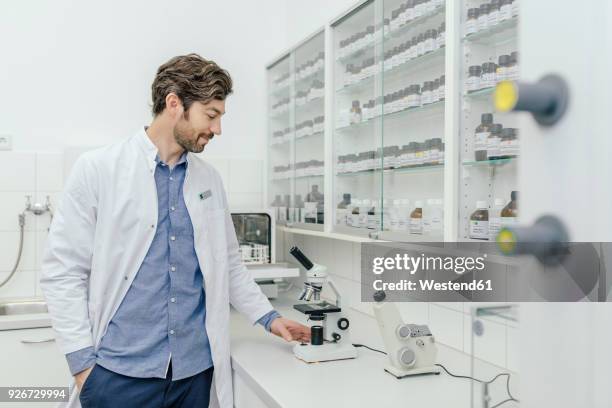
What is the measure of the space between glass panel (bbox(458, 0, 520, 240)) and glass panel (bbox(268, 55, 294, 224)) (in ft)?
4.89

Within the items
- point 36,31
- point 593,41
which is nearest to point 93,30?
point 36,31

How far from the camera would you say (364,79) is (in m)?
2.20

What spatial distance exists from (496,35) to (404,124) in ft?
1.70

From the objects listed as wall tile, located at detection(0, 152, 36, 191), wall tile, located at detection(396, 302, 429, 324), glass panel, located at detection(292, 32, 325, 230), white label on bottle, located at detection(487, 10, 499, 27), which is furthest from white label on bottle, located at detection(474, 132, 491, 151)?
wall tile, located at detection(0, 152, 36, 191)

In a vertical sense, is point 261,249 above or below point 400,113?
below

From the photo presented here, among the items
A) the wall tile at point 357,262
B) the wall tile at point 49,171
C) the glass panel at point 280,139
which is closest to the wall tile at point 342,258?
the wall tile at point 357,262

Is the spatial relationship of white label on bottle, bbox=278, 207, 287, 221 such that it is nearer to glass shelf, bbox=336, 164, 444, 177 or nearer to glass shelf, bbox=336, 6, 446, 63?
glass shelf, bbox=336, 164, 444, 177

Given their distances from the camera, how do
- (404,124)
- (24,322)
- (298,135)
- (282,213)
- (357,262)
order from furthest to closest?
(282,213), (298,135), (357,262), (24,322), (404,124)

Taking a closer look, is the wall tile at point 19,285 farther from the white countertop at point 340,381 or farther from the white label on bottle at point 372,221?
the white label on bottle at point 372,221

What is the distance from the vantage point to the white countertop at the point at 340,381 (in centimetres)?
144

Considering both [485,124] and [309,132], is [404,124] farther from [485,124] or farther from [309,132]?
[309,132]

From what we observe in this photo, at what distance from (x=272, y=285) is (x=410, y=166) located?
50.3 inches

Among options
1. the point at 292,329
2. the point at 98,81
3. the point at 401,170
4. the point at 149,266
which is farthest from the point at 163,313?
the point at 98,81

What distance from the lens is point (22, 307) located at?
2826 millimetres
